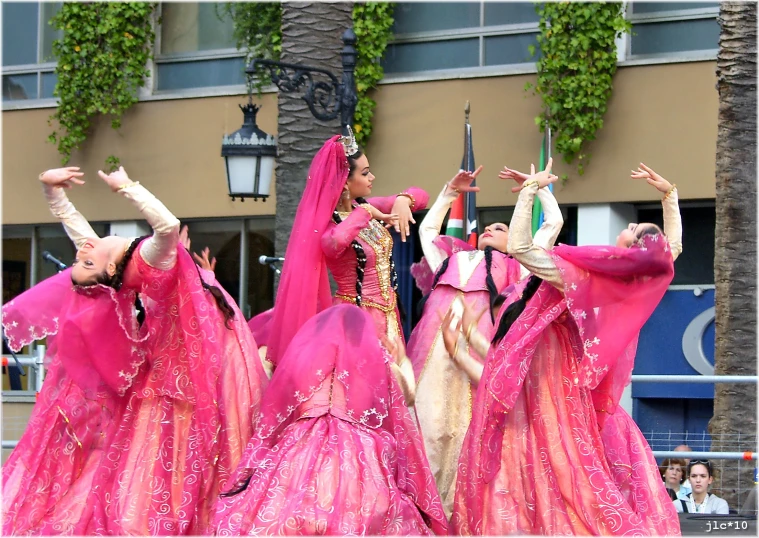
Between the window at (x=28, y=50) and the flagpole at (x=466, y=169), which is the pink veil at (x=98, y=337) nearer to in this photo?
the flagpole at (x=466, y=169)

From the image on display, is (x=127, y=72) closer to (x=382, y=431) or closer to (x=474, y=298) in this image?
(x=474, y=298)

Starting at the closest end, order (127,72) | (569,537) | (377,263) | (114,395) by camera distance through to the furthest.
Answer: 1. (569,537)
2. (114,395)
3. (377,263)
4. (127,72)

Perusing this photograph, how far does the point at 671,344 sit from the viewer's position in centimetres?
1156

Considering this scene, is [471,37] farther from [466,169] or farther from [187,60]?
[466,169]

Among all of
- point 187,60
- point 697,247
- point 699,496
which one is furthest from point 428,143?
point 699,496

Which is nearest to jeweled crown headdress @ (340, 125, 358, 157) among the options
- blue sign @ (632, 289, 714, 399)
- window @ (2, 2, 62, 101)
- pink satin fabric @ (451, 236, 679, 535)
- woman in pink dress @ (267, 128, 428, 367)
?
woman in pink dress @ (267, 128, 428, 367)

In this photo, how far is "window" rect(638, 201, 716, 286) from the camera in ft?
38.3

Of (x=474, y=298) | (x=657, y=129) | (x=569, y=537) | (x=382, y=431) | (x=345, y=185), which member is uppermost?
(x=657, y=129)

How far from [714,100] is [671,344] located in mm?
2256

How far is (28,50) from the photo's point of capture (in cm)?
1488

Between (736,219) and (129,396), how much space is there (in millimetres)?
4777

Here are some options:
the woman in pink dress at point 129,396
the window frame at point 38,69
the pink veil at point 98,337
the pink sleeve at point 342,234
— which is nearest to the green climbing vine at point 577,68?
the pink sleeve at point 342,234

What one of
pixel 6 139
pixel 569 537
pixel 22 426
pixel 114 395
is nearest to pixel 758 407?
pixel 569 537

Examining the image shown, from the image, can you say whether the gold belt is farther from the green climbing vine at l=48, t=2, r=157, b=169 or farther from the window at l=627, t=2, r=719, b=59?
the green climbing vine at l=48, t=2, r=157, b=169
